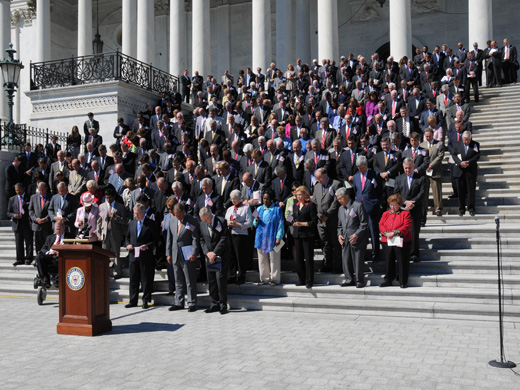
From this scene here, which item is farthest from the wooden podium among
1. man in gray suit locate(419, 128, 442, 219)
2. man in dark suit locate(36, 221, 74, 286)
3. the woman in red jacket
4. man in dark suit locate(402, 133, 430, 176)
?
man in gray suit locate(419, 128, 442, 219)

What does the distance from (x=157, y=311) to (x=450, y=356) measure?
528 centimetres

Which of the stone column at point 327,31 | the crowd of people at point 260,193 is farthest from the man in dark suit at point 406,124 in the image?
the stone column at point 327,31

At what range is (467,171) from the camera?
41.8 ft

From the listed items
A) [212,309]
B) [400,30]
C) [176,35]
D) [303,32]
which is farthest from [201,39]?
[212,309]

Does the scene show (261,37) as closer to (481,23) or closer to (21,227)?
(481,23)

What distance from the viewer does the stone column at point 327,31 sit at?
25.3m

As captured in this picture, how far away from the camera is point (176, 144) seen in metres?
17.5

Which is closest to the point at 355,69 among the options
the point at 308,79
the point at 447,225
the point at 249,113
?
the point at 308,79

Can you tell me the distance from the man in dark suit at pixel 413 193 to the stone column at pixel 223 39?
27.1 m

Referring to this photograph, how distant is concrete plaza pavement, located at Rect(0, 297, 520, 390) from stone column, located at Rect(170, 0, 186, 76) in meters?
22.1

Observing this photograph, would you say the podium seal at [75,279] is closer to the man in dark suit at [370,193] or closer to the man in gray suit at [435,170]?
the man in dark suit at [370,193]

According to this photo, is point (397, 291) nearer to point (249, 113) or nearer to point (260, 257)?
point (260, 257)

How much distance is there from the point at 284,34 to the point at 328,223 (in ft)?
63.5

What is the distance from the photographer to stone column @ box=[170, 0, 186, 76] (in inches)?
1180
